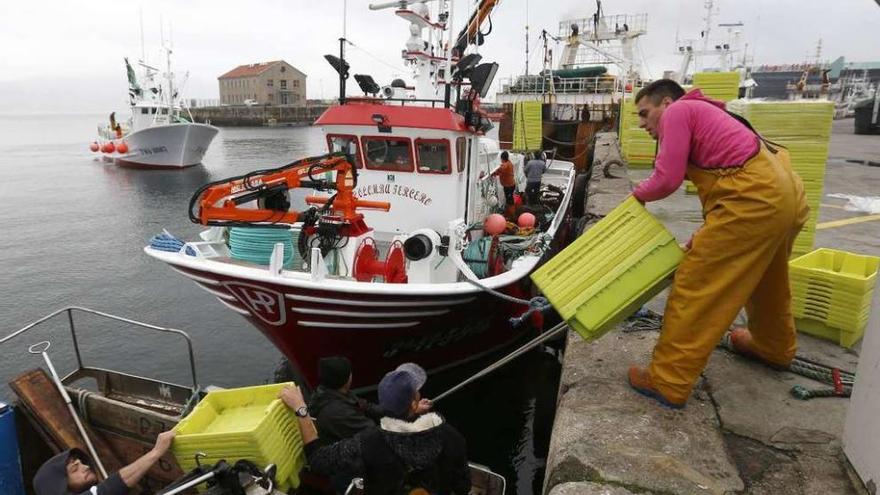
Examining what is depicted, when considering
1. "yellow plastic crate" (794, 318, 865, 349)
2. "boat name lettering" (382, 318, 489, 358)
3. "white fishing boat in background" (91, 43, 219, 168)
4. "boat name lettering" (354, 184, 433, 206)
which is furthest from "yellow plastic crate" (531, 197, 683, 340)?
"white fishing boat in background" (91, 43, 219, 168)

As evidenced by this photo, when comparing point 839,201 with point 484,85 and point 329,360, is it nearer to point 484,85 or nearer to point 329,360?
point 484,85

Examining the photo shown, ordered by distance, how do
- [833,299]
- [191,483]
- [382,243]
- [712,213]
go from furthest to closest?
[382,243] < [833,299] < [712,213] < [191,483]

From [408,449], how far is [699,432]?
153cm

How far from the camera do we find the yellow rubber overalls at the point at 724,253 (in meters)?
2.70

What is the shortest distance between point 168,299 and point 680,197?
964 cm

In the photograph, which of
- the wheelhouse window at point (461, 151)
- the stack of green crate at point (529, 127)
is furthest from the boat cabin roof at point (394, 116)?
the stack of green crate at point (529, 127)

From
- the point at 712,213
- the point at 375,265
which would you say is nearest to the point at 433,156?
the point at 375,265

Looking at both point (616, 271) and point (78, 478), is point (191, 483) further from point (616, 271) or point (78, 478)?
point (616, 271)

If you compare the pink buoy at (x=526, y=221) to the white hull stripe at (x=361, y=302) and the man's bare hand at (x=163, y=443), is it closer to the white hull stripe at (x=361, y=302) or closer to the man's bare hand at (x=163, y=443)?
the white hull stripe at (x=361, y=302)

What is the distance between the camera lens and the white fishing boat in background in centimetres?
3128

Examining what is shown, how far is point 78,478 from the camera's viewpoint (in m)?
2.89

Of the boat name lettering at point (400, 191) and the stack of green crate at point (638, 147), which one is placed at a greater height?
the stack of green crate at point (638, 147)

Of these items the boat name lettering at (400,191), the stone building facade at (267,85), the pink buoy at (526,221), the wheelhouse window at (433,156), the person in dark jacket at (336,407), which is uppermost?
the stone building facade at (267,85)

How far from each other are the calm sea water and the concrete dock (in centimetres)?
253
